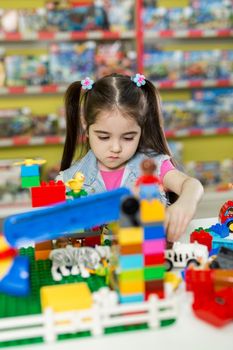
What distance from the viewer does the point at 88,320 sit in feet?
2.46

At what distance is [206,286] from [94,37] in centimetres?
224

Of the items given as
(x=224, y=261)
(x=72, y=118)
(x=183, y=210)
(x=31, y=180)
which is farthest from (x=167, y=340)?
(x=72, y=118)

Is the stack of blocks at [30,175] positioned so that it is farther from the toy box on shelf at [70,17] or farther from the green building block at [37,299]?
the toy box on shelf at [70,17]

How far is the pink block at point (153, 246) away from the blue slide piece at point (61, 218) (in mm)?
75

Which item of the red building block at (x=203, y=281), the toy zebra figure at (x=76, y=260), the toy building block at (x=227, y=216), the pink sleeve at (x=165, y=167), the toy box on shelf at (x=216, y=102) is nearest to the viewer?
the red building block at (x=203, y=281)

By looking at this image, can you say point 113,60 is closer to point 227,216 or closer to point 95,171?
point 95,171

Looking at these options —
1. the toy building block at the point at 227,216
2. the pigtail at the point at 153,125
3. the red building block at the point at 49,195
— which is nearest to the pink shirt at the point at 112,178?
the pigtail at the point at 153,125

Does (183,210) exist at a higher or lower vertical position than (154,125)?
lower

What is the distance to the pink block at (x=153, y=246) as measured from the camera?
77 cm

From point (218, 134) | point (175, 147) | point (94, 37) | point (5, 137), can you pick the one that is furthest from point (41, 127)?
point (218, 134)

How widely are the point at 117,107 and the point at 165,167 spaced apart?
0.23 metres

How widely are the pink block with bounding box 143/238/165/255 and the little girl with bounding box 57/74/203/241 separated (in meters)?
0.29

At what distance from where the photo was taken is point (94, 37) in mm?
2812

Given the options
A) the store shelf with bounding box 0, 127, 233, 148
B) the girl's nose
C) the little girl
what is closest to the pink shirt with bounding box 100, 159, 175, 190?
the little girl
